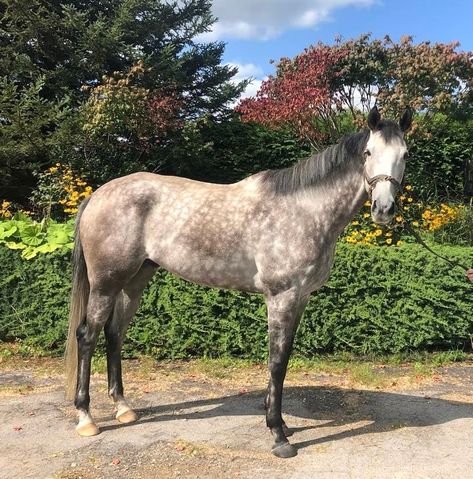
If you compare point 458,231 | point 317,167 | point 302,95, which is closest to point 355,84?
point 302,95

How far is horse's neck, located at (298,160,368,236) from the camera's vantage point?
3.09 m

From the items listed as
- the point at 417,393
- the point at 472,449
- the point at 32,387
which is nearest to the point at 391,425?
the point at 472,449

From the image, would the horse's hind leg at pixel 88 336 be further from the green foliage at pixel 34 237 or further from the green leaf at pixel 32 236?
the green leaf at pixel 32 236

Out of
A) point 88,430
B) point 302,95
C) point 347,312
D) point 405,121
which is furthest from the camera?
point 302,95

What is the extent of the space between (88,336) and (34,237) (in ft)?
8.71

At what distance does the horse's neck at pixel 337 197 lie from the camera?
309 cm

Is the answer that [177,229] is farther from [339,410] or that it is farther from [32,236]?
[32,236]

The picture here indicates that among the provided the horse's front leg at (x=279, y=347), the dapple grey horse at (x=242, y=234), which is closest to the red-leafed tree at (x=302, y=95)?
the dapple grey horse at (x=242, y=234)

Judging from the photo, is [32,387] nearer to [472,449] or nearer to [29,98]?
[472,449]

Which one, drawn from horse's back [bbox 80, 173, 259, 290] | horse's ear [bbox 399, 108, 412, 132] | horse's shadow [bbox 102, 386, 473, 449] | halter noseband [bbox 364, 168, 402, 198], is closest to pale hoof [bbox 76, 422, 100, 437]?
horse's shadow [bbox 102, 386, 473, 449]

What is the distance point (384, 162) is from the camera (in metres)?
2.76

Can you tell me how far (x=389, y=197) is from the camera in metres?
2.68

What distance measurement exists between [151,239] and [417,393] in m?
2.85

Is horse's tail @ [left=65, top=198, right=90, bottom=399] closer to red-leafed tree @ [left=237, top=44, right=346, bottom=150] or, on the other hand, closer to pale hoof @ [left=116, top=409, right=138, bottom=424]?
pale hoof @ [left=116, top=409, right=138, bottom=424]
